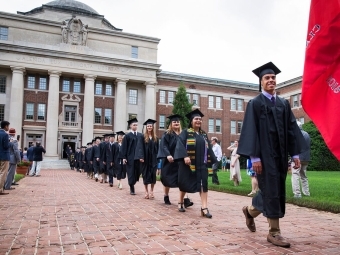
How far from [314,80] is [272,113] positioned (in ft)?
3.87

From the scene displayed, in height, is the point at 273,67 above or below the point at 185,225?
above

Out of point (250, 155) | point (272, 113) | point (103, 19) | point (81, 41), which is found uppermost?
point (103, 19)

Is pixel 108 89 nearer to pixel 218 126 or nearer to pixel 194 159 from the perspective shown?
pixel 218 126

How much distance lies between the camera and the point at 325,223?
5965 mm

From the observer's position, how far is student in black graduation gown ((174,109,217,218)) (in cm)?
665

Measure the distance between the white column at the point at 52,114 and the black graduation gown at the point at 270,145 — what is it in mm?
38679

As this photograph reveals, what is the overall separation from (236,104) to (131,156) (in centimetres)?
4493

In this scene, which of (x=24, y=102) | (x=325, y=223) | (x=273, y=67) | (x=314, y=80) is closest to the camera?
(x=314, y=80)

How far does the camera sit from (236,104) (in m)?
53.7

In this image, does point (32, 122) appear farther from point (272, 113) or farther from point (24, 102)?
point (272, 113)

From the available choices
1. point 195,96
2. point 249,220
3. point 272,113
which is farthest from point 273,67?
point 195,96

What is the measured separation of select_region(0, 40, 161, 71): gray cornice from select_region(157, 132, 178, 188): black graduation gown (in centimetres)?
3717

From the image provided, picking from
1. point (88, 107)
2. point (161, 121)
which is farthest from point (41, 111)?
point (161, 121)

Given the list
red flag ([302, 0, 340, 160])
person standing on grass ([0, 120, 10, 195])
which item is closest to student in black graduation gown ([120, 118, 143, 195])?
person standing on grass ([0, 120, 10, 195])
